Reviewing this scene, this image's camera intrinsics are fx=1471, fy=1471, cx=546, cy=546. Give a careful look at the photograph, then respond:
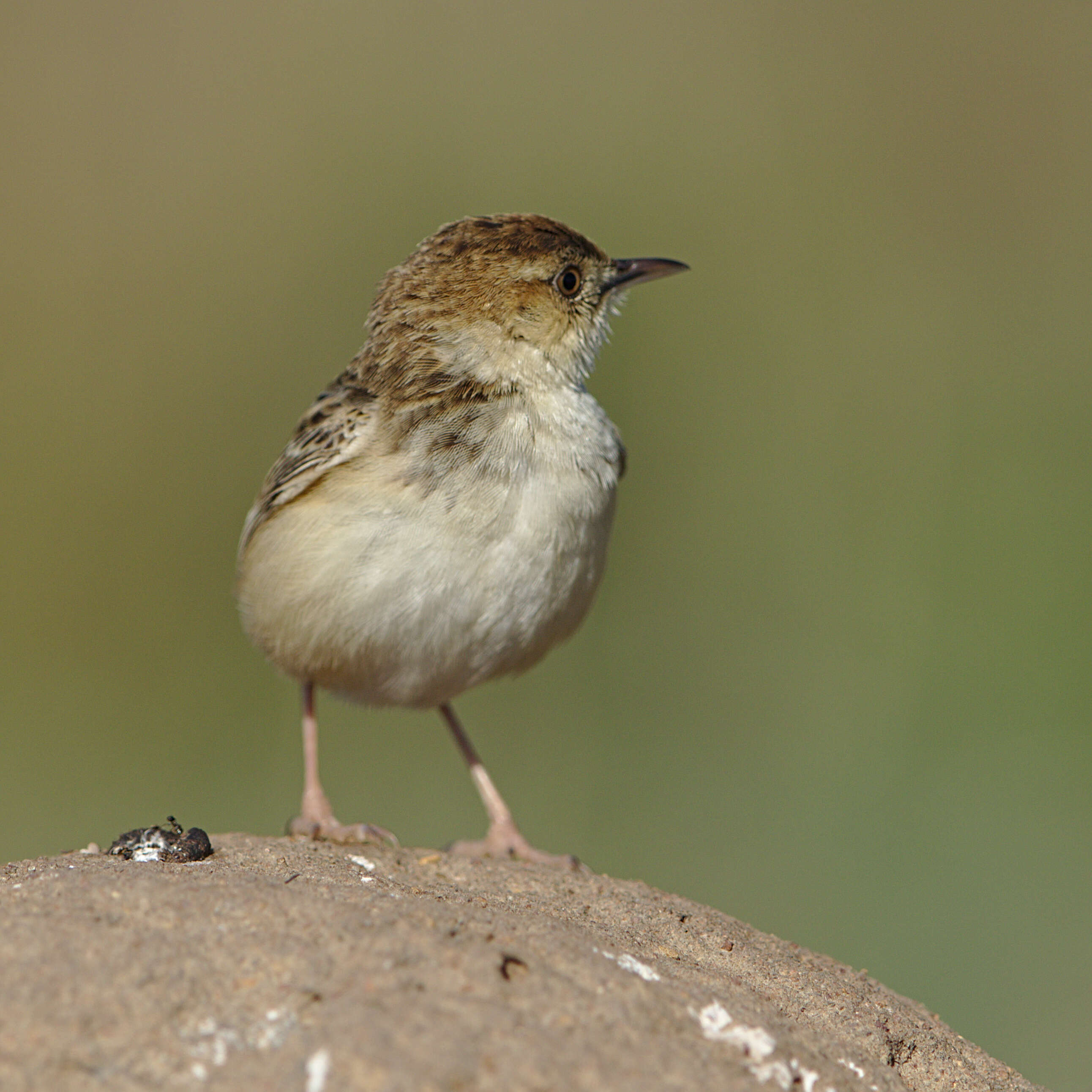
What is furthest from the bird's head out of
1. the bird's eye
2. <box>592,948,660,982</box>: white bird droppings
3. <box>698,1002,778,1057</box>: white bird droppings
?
<box>698,1002,778,1057</box>: white bird droppings

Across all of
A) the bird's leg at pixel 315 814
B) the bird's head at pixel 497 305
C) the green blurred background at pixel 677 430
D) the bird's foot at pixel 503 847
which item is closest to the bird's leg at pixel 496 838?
the bird's foot at pixel 503 847

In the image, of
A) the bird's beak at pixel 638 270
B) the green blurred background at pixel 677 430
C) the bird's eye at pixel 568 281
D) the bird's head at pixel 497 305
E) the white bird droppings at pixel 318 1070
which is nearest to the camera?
the white bird droppings at pixel 318 1070

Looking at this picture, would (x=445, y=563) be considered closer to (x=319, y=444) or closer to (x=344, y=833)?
(x=319, y=444)

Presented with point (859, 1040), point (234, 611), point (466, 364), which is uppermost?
point (466, 364)

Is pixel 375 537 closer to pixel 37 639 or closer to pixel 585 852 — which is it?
pixel 585 852

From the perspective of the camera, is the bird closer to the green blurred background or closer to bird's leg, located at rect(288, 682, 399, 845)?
bird's leg, located at rect(288, 682, 399, 845)

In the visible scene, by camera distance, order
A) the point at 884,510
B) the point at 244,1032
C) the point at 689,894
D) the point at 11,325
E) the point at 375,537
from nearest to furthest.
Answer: the point at 244,1032 → the point at 375,537 → the point at 689,894 → the point at 884,510 → the point at 11,325

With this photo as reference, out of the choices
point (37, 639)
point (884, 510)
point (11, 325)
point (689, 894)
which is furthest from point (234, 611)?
point (884, 510)

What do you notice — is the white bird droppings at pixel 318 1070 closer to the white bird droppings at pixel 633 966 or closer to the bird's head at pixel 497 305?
the white bird droppings at pixel 633 966
